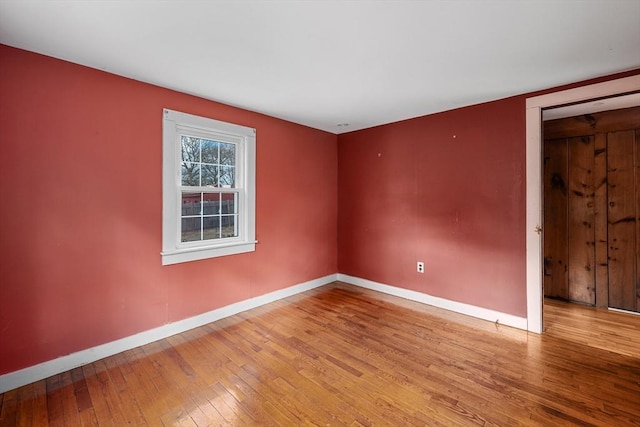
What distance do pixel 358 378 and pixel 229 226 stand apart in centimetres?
216

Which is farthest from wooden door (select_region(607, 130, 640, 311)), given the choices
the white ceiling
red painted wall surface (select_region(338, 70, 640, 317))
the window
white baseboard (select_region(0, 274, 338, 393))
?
the window

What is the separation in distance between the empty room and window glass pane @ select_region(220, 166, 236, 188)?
20 millimetres

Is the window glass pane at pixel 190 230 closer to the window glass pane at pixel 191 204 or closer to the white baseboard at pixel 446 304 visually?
the window glass pane at pixel 191 204

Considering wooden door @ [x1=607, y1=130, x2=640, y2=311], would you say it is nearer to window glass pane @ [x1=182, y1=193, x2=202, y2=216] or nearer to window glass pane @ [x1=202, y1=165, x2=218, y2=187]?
window glass pane @ [x1=202, y1=165, x2=218, y2=187]

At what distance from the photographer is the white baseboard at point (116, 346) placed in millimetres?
2021

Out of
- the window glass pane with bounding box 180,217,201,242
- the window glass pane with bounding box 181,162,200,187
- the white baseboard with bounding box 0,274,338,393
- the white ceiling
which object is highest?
the white ceiling

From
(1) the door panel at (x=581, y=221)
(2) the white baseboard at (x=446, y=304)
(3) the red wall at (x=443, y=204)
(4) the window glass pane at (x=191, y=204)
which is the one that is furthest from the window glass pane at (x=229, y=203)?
(1) the door panel at (x=581, y=221)

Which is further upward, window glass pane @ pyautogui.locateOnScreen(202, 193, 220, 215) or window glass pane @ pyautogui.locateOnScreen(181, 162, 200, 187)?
window glass pane @ pyautogui.locateOnScreen(181, 162, 200, 187)

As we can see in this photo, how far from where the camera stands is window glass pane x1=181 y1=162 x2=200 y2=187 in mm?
2930

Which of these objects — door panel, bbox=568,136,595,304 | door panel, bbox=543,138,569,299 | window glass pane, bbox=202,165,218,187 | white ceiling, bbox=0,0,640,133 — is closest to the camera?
white ceiling, bbox=0,0,640,133

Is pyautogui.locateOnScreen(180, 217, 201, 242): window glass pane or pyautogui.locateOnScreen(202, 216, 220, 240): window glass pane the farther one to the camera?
pyautogui.locateOnScreen(202, 216, 220, 240): window glass pane

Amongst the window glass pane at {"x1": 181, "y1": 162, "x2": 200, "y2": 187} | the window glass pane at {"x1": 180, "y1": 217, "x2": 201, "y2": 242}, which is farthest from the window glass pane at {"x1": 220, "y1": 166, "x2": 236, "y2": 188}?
the window glass pane at {"x1": 180, "y1": 217, "x2": 201, "y2": 242}

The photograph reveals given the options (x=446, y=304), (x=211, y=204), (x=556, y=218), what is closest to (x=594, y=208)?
(x=556, y=218)

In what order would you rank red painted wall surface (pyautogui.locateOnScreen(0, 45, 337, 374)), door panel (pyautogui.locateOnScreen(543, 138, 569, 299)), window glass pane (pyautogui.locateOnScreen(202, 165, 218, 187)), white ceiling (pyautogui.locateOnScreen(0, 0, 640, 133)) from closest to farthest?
1. white ceiling (pyautogui.locateOnScreen(0, 0, 640, 133))
2. red painted wall surface (pyautogui.locateOnScreen(0, 45, 337, 374))
3. window glass pane (pyautogui.locateOnScreen(202, 165, 218, 187))
4. door panel (pyautogui.locateOnScreen(543, 138, 569, 299))
